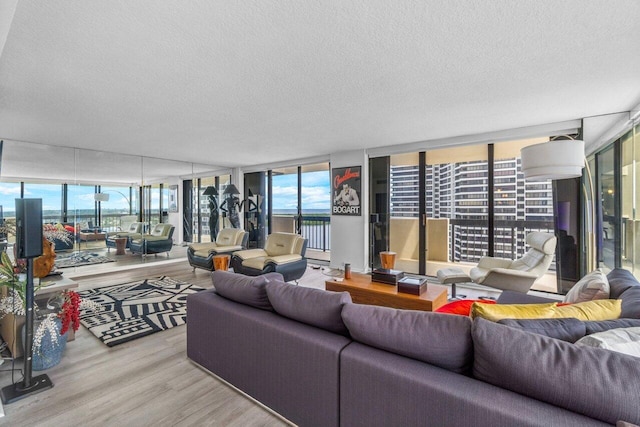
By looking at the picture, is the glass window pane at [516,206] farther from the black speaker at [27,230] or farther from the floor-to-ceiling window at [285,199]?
the black speaker at [27,230]

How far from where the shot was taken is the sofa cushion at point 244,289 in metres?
1.93

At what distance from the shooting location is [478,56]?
2.19 metres

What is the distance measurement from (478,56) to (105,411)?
3.59 metres

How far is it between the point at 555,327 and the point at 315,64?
88.9 inches

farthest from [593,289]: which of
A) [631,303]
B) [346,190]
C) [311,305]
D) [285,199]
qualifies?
[285,199]

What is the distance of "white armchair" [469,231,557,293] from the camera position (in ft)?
10.7

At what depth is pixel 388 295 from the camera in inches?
117

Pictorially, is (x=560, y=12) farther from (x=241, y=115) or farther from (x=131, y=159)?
(x=131, y=159)

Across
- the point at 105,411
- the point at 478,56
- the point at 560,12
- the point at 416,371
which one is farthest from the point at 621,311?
the point at 105,411

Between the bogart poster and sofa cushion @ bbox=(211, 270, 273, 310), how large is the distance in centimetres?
391

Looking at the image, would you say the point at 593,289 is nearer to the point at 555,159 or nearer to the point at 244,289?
the point at 555,159

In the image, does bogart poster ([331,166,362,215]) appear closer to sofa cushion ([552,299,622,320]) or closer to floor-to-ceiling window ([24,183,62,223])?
sofa cushion ([552,299,622,320])

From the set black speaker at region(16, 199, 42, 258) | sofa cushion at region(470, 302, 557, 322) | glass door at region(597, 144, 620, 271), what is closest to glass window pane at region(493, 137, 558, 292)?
glass door at region(597, 144, 620, 271)

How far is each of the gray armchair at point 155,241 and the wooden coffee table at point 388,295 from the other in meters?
4.97
